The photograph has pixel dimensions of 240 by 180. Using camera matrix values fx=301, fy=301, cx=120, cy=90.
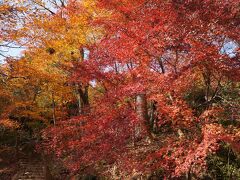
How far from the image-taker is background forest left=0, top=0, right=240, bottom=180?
31.1ft

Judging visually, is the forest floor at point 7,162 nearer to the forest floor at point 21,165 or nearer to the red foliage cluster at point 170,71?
the forest floor at point 21,165

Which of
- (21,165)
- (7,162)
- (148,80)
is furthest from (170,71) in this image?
(7,162)

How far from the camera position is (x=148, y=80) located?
10.4m

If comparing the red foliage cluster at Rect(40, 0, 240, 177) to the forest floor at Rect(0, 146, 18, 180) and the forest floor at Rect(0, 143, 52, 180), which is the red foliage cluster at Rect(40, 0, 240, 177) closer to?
the forest floor at Rect(0, 143, 52, 180)

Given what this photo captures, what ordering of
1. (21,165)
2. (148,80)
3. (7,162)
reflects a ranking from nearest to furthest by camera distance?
(148,80), (21,165), (7,162)

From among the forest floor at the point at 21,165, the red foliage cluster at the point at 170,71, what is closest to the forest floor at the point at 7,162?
the forest floor at the point at 21,165

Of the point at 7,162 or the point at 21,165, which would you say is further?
the point at 7,162

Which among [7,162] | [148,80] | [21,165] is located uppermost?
[148,80]

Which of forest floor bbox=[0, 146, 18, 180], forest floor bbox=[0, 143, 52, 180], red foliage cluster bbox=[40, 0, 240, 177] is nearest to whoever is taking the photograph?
red foliage cluster bbox=[40, 0, 240, 177]

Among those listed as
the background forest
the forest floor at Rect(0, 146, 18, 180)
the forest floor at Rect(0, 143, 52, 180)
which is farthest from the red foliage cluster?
the forest floor at Rect(0, 146, 18, 180)

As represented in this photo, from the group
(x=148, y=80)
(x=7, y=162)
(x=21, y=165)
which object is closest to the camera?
(x=148, y=80)

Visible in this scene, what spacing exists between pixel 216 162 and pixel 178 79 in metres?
4.20

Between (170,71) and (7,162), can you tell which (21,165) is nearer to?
(7,162)

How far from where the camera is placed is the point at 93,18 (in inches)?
625
